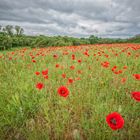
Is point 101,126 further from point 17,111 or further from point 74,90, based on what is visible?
point 17,111

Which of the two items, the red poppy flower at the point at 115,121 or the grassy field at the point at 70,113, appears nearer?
the red poppy flower at the point at 115,121

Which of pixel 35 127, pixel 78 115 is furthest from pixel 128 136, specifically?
pixel 35 127

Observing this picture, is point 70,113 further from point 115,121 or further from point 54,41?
point 54,41

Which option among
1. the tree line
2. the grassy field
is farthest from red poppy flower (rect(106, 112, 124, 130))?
the tree line

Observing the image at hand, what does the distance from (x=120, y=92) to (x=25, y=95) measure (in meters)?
1.65

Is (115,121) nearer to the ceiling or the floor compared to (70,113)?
nearer to the ceiling

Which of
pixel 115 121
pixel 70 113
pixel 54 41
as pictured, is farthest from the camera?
pixel 54 41

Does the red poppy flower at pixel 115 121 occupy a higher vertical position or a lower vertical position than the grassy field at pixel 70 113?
higher

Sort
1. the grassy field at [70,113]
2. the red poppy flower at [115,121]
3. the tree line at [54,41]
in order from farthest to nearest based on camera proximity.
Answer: the tree line at [54,41] < the grassy field at [70,113] < the red poppy flower at [115,121]

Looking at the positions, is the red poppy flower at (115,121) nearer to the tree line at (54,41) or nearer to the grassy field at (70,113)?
the grassy field at (70,113)

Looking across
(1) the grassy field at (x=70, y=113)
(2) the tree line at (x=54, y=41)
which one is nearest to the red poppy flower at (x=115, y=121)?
(1) the grassy field at (x=70, y=113)

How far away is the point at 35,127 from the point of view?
2320 mm

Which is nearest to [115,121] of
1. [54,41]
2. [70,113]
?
[70,113]

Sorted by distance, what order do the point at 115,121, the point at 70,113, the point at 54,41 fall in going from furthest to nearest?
the point at 54,41 < the point at 70,113 < the point at 115,121
